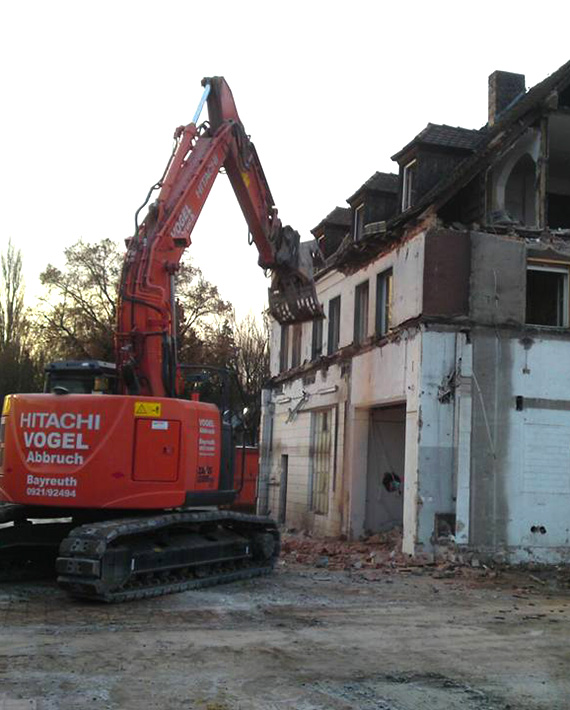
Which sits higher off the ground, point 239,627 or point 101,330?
point 101,330

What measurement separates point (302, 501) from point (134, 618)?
13882 mm

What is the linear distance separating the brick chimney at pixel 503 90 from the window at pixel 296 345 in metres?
7.96

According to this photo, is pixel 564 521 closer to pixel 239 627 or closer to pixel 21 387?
pixel 239 627

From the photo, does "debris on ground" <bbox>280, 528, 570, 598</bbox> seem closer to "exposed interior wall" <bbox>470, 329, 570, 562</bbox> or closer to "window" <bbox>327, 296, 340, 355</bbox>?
"exposed interior wall" <bbox>470, 329, 570, 562</bbox>

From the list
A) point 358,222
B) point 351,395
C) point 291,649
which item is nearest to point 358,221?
point 358,222

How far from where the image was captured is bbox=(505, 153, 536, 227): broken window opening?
17312mm

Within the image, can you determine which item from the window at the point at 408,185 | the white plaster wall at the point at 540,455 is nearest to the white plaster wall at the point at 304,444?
the window at the point at 408,185

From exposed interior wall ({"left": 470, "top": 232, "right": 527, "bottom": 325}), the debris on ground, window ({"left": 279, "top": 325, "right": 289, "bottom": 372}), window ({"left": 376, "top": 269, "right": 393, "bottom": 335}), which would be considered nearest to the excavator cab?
the debris on ground

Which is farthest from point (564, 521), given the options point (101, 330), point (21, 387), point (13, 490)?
point (21, 387)

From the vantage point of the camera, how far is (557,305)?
17125mm

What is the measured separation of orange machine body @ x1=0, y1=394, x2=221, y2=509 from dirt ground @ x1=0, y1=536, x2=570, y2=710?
131cm

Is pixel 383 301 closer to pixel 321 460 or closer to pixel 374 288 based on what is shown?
pixel 374 288

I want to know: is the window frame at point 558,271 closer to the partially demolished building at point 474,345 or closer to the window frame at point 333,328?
the partially demolished building at point 474,345

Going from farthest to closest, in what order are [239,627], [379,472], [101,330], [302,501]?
[101,330] < [302,501] < [379,472] < [239,627]
